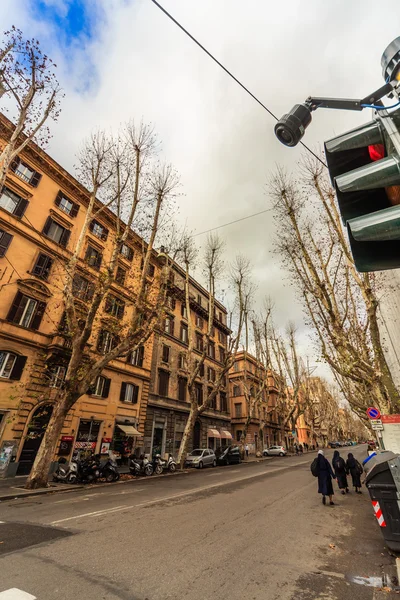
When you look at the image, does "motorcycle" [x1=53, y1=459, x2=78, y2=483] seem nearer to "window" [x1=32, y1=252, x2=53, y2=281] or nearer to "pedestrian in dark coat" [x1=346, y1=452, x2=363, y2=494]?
"window" [x1=32, y1=252, x2=53, y2=281]

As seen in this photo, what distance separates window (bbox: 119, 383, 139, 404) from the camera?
66.6 ft

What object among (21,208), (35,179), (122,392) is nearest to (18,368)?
(122,392)

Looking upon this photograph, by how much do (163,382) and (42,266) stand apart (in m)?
13.8

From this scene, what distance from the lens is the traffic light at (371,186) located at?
185 centimetres

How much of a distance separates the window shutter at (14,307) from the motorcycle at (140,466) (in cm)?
1010

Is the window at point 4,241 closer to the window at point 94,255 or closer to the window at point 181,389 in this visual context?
the window at point 94,255

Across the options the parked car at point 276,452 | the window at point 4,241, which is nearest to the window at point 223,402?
the parked car at point 276,452

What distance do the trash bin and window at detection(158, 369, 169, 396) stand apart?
20617mm

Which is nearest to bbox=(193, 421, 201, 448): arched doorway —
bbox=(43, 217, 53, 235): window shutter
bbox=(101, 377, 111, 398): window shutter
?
bbox=(101, 377, 111, 398): window shutter

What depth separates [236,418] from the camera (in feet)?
131

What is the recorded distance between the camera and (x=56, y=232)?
60.2ft

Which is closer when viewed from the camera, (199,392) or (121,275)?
(121,275)

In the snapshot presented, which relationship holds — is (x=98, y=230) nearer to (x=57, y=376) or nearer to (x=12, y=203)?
(x=12, y=203)

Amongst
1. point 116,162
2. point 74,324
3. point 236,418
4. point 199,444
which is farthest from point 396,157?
point 236,418
